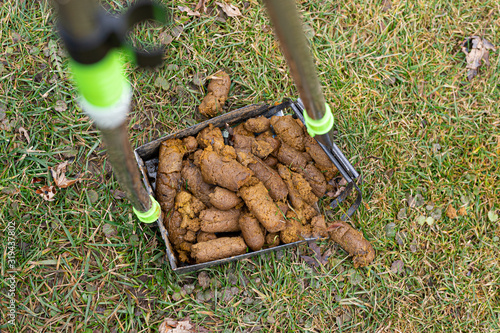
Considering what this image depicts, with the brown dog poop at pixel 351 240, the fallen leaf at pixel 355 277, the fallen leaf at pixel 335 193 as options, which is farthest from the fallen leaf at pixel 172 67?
the fallen leaf at pixel 355 277

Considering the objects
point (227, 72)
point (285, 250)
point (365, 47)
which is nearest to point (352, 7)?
point (365, 47)

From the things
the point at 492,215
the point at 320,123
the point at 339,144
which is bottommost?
the point at 492,215

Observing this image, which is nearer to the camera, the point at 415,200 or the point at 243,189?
the point at 243,189

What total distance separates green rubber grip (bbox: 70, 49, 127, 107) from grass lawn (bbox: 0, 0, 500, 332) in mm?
1331

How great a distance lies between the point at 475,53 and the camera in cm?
296

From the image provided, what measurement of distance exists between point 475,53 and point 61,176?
3.02m

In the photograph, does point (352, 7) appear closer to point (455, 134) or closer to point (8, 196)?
point (455, 134)

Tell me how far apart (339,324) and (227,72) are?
1745 millimetres

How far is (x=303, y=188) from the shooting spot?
2229 mm

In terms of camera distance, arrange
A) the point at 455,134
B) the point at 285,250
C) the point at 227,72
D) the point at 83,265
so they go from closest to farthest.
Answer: the point at 83,265, the point at 285,250, the point at 227,72, the point at 455,134

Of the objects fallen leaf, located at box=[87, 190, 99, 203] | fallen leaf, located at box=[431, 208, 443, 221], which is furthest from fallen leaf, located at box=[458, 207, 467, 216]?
fallen leaf, located at box=[87, 190, 99, 203]

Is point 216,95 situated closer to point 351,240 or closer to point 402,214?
point 351,240

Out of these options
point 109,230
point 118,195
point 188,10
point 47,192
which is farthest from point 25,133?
point 188,10

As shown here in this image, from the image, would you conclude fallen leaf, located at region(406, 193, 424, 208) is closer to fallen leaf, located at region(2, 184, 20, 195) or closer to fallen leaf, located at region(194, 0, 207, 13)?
fallen leaf, located at region(194, 0, 207, 13)
